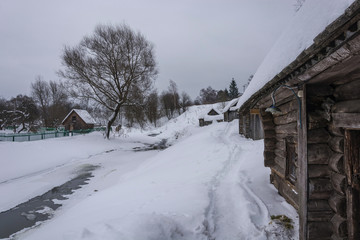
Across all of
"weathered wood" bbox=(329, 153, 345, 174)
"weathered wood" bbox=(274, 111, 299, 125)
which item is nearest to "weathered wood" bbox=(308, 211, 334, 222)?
"weathered wood" bbox=(329, 153, 345, 174)

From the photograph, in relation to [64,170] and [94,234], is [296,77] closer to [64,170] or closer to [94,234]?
[94,234]

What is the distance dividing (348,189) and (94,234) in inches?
146

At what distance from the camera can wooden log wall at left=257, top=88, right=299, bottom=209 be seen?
11.7 ft

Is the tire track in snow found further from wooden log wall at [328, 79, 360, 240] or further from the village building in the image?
wooden log wall at [328, 79, 360, 240]

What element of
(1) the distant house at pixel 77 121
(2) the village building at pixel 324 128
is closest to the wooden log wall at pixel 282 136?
(2) the village building at pixel 324 128

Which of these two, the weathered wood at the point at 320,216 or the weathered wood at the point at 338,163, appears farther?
the weathered wood at the point at 320,216

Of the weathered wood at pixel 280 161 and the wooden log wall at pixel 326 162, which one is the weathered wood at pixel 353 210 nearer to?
the wooden log wall at pixel 326 162

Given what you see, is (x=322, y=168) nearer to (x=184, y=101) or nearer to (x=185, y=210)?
(x=185, y=210)

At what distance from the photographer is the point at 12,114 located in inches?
1264

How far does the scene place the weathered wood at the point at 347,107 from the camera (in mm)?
2104

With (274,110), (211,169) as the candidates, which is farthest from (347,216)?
(211,169)

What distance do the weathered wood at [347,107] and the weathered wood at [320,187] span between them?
1.00 meters

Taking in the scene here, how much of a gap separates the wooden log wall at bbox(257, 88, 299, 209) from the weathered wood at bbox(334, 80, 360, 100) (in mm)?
763

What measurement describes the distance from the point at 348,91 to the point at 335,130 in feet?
1.85
